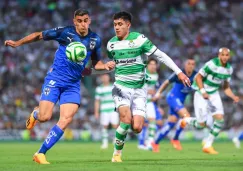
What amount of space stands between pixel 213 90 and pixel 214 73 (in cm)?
63

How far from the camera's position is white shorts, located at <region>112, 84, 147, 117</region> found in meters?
12.1

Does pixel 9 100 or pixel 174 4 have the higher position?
pixel 174 4

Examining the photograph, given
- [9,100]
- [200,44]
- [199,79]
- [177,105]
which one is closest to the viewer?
[199,79]

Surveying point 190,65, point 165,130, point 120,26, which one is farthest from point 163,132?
point 120,26

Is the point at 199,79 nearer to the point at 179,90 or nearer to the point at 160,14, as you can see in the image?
the point at 179,90

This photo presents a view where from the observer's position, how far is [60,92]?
12.0 metres

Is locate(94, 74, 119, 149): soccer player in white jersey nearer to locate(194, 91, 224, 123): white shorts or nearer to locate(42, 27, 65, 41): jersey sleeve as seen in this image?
locate(194, 91, 224, 123): white shorts

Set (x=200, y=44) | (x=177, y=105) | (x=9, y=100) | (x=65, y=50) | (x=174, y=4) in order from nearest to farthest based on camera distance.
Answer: (x=65, y=50) < (x=177, y=105) < (x=9, y=100) < (x=200, y=44) < (x=174, y=4)

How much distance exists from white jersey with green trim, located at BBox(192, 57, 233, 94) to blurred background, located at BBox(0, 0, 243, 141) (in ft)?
32.7

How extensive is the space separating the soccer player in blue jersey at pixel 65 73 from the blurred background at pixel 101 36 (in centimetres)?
1518

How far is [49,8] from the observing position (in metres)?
33.8

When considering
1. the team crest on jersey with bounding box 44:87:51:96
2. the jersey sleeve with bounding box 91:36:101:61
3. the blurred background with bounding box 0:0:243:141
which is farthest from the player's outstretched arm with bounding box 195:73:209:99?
the blurred background with bounding box 0:0:243:141

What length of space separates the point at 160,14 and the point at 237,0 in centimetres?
492

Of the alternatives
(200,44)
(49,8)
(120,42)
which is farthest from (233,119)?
(120,42)
